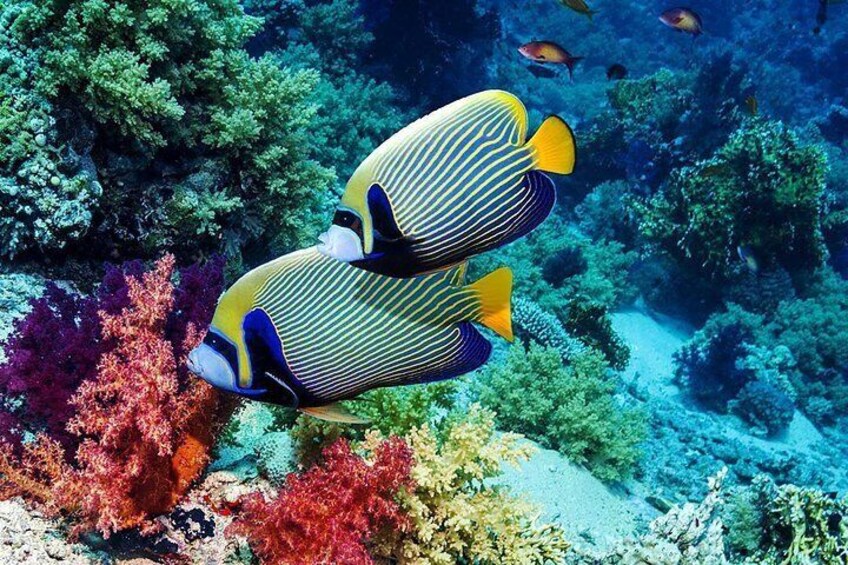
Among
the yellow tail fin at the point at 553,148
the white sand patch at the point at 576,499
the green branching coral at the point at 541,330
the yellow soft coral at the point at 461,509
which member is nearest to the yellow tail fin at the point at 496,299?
the yellow tail fin at the point at 553,148

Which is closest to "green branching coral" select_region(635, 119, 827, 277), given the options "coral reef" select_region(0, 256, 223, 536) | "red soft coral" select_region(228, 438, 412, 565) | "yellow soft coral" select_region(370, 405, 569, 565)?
"yellow soft coral" select_region(370, 405, 569, 565)

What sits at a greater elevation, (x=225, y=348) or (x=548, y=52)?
(x=225, y=348)

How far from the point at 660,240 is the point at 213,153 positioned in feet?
28.8

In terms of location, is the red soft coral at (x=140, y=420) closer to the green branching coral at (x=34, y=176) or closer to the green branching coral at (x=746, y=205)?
the green branching coral at (x=34, y=176)

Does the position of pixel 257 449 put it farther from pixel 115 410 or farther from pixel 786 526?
pixel 786 526

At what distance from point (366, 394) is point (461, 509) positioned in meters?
0.98

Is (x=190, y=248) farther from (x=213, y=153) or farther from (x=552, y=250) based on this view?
(x=552, y=250)

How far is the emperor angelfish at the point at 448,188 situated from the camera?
126 cm

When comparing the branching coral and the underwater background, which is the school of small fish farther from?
the branching coral

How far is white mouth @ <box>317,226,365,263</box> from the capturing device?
125cm

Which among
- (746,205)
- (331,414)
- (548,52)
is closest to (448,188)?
(331,414)

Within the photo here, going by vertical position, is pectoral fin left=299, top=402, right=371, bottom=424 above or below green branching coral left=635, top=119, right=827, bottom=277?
above

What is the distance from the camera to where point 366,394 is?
328 centimetres

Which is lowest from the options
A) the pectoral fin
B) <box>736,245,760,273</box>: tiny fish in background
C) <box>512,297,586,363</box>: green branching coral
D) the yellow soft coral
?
<box>736,245,760,273</box>: tiny fish in background
